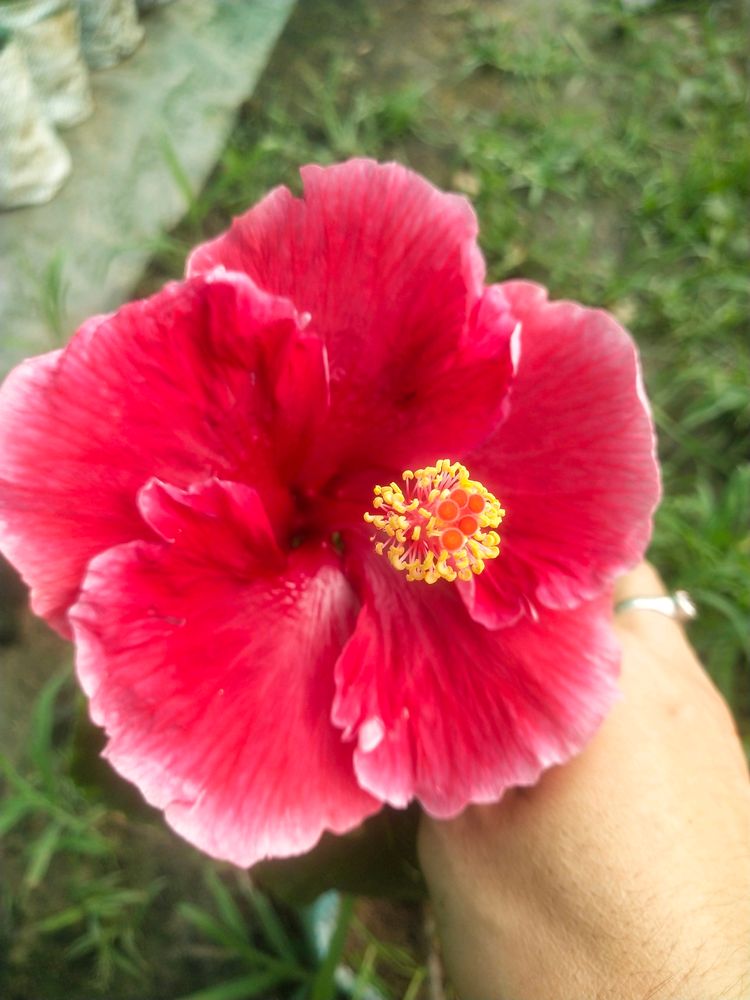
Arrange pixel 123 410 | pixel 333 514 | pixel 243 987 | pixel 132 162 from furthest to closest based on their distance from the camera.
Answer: pixel 132 162
pixel 243 987
pixel 333 514
pixel 123 410

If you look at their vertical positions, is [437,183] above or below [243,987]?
above

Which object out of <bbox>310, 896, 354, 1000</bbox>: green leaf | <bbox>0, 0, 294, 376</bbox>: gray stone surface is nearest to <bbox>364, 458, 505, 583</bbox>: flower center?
<bbox>310, 896, 354, 1000</bbox>: green leaf

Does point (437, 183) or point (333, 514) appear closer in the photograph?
point (333, 514)

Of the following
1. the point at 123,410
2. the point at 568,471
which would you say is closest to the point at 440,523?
the point at 568,471

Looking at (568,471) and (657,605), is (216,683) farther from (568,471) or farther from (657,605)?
(657,605)

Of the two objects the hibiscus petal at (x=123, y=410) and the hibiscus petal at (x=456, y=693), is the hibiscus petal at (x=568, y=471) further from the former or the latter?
the hibiscus petal at (x=123, y=410)

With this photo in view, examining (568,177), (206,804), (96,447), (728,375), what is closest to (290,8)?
(568,177)

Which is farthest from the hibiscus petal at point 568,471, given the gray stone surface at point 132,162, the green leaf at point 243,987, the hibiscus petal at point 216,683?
the gray stone surface at point 132,162
